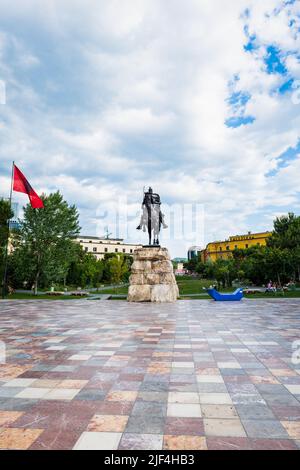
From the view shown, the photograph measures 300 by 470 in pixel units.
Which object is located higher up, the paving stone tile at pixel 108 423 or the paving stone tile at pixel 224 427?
the paving stone tile at pixel 224 427

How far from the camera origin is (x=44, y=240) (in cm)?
3020

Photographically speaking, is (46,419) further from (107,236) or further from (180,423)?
(107,236)

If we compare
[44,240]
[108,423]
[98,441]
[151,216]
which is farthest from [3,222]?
[98,441]

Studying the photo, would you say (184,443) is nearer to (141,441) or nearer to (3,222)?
(141,441)

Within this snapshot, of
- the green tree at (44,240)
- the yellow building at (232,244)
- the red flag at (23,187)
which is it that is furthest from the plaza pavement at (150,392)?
the yellow building at (232,244)

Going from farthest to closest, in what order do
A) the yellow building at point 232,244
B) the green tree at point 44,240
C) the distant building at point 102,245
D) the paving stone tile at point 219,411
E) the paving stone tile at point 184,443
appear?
the distant building at point 102,245, the yellow building at point 232,244, the green tree at point 44,240, the paving stone tile at point 219,411, the paving stone tile at point 184,443

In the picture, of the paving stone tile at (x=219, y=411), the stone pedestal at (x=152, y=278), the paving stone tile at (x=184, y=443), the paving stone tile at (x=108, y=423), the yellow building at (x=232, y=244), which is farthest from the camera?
the yellow building at (x=232, y=244)

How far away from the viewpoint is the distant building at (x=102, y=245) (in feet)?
317

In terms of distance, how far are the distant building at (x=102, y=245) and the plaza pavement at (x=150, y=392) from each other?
89.3 metres

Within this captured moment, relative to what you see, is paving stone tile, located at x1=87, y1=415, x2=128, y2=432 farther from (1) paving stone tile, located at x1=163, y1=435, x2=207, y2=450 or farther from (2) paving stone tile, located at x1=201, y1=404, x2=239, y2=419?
(2) paving stone tile, located at x1=201, y1=404, x2=239, y2=419

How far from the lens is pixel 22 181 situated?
57.8 feet

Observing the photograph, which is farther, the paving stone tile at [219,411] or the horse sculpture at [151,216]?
the horse sculpture at [151,216]

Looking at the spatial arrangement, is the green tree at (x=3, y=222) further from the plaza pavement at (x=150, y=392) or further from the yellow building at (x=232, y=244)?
the yellow building at (x=232, y=244)

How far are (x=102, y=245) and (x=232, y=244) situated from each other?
41.6m
